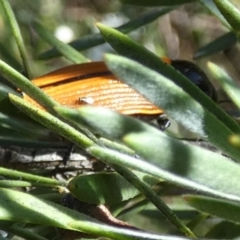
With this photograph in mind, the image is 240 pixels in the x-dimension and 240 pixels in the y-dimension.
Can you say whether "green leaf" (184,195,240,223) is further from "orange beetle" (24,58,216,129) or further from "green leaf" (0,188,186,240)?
"orange beetle" (24,58,216,129)

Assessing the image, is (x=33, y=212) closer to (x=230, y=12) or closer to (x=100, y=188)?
(x=100, y=188)

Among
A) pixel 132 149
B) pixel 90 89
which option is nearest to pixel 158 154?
pixel 132 149

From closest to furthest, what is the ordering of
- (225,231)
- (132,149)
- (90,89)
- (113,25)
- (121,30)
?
(132,149) < (225,231) < (121,30) < (90,89) < (113,25)

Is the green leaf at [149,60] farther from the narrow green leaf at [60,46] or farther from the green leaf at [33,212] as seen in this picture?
the narrow green leaf at [60,46]

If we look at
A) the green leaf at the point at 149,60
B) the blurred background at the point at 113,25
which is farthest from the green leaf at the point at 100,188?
the blurred background at the point at 113,25

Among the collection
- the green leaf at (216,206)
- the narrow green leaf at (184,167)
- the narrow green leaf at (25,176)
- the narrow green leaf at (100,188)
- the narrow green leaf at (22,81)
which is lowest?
the narrow green leaf at (184,167)
